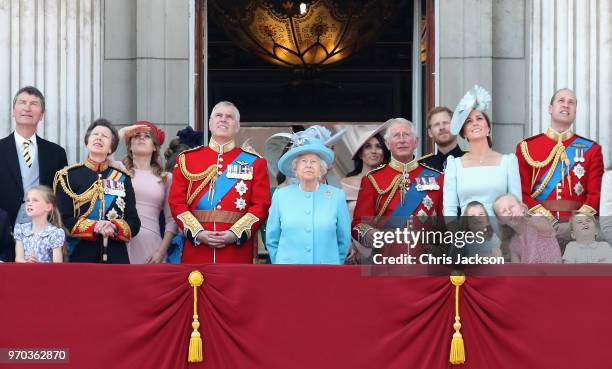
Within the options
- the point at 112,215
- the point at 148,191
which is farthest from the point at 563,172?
the point at 112,215

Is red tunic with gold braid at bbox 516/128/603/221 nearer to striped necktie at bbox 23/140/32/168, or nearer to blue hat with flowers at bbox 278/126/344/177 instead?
blue hat with flowers at bbox 278/126/344/177

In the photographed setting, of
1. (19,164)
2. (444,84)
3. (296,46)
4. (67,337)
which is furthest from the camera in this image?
(296,46)

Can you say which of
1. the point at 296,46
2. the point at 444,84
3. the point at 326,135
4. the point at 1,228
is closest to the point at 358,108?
the point at 296,46

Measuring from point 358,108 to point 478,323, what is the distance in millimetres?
10298

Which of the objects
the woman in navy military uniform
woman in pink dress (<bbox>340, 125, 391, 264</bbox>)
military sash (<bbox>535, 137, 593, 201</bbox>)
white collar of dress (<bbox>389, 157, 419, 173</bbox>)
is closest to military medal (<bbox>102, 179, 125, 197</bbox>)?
the woman in navy military uniform

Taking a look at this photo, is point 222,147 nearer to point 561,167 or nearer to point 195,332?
point 195,332

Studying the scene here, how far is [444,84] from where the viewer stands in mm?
12148

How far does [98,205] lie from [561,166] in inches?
129

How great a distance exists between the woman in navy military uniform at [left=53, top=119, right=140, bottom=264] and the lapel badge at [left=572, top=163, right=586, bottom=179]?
10.2ft

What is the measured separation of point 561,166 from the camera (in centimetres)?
1025

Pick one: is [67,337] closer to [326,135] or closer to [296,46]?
[326,135]

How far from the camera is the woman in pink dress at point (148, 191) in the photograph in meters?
10.3

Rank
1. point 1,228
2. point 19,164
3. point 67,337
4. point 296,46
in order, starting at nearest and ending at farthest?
1. point 67,337
2. point 1,228
3. point 19,164
4. point 296,46

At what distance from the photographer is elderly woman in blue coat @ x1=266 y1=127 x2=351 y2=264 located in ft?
31.4
